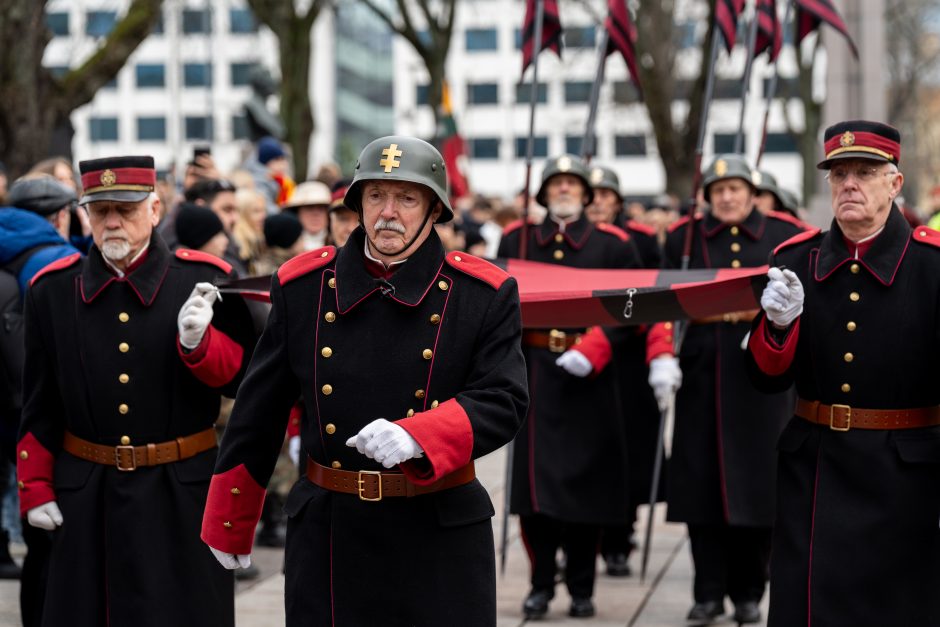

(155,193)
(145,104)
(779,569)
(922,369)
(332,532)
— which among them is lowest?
(779,569)

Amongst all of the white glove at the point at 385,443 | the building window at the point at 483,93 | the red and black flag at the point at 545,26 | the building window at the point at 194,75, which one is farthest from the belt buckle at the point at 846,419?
the building window at the point at 483,93

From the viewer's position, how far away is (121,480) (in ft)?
18.6

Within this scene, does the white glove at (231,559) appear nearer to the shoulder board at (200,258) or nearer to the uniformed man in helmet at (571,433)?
the shoulder board at (200,258)

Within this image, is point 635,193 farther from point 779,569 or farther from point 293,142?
point 779,569

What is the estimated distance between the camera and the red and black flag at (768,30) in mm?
9585

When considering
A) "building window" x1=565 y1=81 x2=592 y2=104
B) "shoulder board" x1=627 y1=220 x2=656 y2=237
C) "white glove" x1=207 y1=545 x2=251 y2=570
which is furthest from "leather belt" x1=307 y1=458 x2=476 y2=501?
"building window" x1=565 y1=81 x2=592 y2=104

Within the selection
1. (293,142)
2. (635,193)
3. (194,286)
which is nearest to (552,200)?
(194,286)

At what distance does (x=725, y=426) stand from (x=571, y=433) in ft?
2.66

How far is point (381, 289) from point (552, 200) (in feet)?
13.8

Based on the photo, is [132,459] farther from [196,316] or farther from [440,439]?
[440,439]

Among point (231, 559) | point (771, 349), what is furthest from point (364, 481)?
point (771, 349)

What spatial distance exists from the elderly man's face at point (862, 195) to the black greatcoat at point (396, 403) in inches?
68.0

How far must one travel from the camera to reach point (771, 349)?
229 inches

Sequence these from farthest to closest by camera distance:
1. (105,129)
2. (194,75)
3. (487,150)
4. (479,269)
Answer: (487,150) → (105,129) → (194,75) → (479,269)
